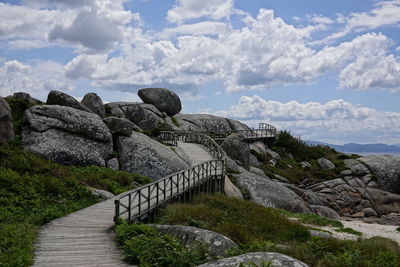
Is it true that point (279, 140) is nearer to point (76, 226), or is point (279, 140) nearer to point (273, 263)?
point (76, 226)

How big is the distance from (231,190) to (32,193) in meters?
14.8

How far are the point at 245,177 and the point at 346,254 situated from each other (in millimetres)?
21231

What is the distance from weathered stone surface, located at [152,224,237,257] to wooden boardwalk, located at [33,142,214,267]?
1.86 metres

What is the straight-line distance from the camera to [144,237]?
12195 mm

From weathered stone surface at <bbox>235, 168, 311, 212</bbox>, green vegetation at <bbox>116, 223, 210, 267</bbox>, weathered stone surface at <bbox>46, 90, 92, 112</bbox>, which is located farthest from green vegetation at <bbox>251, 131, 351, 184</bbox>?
green vegetation at <bbox>116, 223, 210, 267</bbox>

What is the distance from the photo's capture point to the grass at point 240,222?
560 inches

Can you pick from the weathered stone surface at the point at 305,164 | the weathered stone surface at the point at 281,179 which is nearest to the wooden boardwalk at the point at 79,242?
the weathered stone surface at the point at 281,179

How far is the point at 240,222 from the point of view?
56.2 ft

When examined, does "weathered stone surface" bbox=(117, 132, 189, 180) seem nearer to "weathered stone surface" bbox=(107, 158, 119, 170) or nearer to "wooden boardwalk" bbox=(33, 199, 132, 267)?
"weathered stone surface" bbox=(107, 158, 119, 170)

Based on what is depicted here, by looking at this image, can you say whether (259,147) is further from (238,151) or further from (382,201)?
(382,201)

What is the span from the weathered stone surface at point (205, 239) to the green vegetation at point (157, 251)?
236mm

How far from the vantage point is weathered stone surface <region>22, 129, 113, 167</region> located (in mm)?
25922

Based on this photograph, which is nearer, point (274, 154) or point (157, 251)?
point (157, 251)

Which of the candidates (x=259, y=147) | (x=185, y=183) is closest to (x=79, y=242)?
(x=185, y=183)
